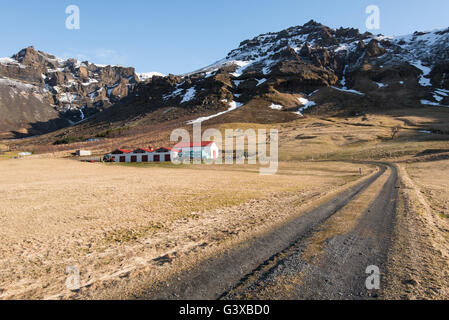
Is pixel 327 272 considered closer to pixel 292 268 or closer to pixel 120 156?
pixel 292 268

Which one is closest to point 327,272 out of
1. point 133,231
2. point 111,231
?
point 133,231

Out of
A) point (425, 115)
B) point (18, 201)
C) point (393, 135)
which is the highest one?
point (425, 115)

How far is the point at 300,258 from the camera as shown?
921cm

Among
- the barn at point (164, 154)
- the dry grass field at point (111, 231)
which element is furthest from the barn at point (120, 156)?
the dry grass field at point (111, 231)

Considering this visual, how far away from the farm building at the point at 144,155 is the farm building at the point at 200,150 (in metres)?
3.03

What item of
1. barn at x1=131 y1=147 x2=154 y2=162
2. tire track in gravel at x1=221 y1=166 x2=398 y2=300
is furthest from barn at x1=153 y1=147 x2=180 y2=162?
tire track in gravel at x1=221 y1=166 x2=398 y2=300

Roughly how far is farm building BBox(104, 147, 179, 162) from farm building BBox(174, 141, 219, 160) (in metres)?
3.03

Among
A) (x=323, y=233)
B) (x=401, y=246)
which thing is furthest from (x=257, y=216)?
(x=401, y=246)

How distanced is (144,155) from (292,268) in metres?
92.9

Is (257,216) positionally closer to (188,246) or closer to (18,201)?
(188,246)

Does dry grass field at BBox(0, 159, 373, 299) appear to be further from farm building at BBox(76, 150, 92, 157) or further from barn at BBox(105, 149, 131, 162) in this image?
farm building at BBox(76, 150, 92, 157)

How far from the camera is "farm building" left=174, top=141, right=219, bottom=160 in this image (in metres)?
90.2
